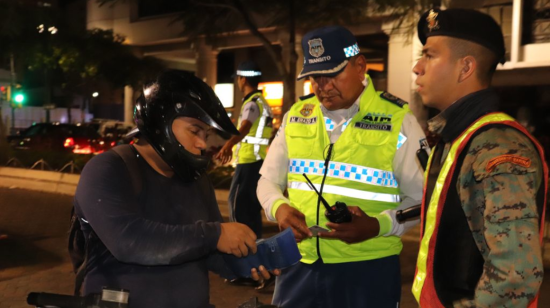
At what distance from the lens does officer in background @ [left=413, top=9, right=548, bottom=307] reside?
6.12ft

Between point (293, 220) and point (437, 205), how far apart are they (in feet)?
3.52

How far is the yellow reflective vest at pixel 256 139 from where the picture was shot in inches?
279

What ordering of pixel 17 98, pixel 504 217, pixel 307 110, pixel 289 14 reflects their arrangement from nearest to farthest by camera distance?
pixel 504 217, pixel 307 110, pixel 289 14, pixel 17 98

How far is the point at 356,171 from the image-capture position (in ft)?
10.2

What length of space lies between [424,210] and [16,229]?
9241 millimetres

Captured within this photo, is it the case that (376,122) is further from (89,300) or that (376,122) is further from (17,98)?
(17,98)

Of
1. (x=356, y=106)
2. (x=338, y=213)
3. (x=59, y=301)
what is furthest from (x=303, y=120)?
(x=59, y=301)

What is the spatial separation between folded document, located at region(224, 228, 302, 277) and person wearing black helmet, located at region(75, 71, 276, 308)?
69 millimetres

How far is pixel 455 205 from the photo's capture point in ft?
6.60

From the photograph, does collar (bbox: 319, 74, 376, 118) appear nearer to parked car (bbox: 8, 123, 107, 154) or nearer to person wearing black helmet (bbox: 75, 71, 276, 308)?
person wearing black helmet (bbox: 75, 71, 276, 308)

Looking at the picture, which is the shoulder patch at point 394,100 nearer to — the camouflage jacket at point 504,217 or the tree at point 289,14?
the camouflage jacket at point 504,217

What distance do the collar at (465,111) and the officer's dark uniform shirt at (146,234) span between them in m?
0.84

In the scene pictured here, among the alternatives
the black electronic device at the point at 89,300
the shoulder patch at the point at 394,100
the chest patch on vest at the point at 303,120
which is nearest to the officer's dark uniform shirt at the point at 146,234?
the black electronic device at the point at 89,300

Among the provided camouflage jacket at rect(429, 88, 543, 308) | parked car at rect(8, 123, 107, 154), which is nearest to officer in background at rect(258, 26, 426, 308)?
camouflage jacket at rect(429, 88, 543, 308)
